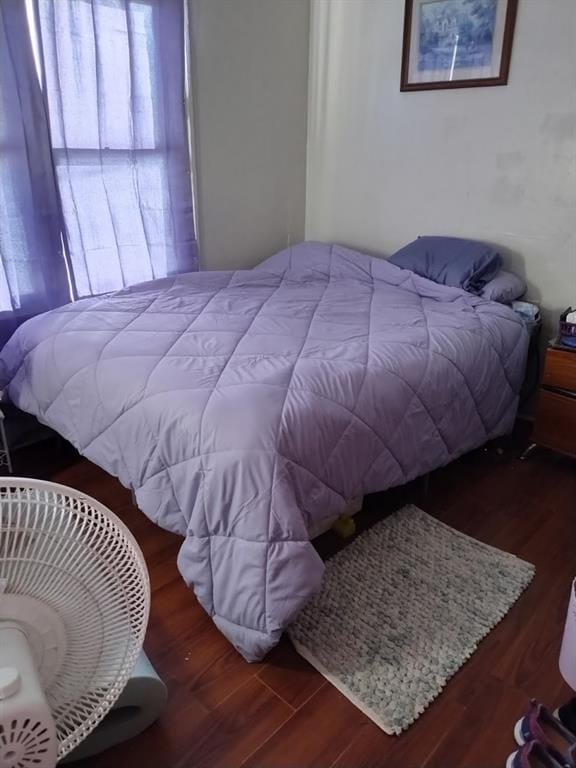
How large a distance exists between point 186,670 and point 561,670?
985 mm

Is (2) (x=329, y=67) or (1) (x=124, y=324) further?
(2) (x=329, y=67)

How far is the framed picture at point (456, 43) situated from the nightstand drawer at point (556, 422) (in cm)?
149

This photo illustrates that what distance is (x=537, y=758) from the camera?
3.92 ft

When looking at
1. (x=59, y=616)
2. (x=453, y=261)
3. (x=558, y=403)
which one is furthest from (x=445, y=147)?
(x=59, y=616)

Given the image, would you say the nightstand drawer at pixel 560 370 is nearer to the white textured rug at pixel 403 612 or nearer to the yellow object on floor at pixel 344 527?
the white textured rug at pixel 403 612

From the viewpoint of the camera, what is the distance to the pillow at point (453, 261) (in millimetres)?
2539

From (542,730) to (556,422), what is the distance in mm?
1339

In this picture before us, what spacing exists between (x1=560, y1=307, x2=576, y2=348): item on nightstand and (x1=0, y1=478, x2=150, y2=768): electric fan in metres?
2.00

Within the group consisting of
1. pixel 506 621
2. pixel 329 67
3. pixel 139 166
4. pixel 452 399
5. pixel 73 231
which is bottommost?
pixel 506 621

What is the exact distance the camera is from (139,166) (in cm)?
259

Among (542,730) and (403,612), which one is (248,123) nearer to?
(403,612)

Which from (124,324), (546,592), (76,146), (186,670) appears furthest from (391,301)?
(186,670)

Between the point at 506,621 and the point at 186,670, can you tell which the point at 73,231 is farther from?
the point at 506,621

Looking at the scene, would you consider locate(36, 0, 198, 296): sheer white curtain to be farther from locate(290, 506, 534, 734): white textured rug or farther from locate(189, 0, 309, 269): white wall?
locate(290, 506, 534, 734): white textured rug
